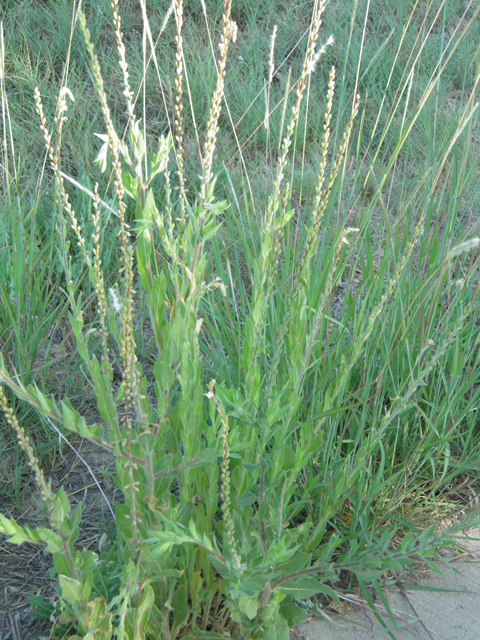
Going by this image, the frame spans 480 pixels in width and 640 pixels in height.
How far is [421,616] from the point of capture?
137 centimetres

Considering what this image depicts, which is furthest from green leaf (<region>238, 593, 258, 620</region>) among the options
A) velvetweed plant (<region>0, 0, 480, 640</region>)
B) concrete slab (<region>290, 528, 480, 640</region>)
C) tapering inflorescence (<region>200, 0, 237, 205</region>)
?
tapering inflorescence (<region>200, 0, 237, 205</region>)

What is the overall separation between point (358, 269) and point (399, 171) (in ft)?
2.47

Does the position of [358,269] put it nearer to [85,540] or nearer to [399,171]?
[399,171]

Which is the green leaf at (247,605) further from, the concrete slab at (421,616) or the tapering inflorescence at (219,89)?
the tapering inflorescence at (219,89)

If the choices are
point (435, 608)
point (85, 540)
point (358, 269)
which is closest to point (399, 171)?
point (358, 269)

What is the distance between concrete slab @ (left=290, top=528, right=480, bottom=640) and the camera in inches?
52.1

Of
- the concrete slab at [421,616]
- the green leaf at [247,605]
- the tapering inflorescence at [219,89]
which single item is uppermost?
the tapering inflorescence at [219,89]

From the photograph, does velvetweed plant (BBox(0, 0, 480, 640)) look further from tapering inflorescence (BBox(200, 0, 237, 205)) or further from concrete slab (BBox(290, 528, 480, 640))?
concrete slab (BBox(290, 528, 480, 640))

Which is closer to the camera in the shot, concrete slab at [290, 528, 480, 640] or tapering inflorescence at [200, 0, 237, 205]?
tapering inflorescence at [200, 0, 237, 205]

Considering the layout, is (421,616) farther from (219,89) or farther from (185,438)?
(219,89)

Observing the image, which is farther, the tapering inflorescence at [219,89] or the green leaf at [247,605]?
the green leaf at [247,605]

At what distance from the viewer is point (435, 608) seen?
4.56 feet

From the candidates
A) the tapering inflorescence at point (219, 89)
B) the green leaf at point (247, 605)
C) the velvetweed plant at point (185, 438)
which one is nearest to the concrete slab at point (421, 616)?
the velvetweed plant at point (185, 438)

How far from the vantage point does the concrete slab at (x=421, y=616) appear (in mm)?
1322
